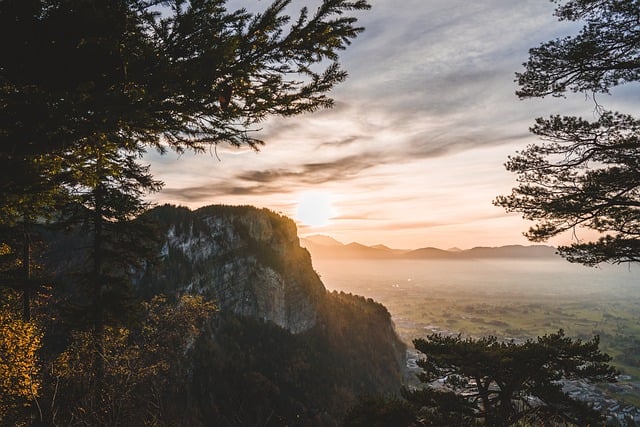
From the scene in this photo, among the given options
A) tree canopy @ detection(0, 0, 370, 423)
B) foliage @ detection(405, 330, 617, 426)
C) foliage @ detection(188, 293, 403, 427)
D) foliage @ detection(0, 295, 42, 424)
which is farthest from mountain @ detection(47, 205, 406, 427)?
Result: tree canopy @ detection(0, 0, 370, 423)

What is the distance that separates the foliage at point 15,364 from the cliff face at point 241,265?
75874 millimetres

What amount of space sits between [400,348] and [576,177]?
387 ft

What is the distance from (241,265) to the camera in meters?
100

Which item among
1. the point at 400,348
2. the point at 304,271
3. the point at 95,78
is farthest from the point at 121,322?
the point at 400,348

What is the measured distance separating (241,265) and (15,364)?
9382 cm

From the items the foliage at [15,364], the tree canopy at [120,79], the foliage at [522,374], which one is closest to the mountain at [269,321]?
the foliage at [522,374]

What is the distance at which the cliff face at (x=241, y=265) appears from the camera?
88.2 m

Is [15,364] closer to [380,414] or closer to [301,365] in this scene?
[380,414]

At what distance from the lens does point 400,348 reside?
113 meters

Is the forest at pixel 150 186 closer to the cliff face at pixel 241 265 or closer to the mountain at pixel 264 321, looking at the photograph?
the mountain at pixel 264 321

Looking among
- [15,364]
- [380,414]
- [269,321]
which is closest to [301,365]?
[269,321]

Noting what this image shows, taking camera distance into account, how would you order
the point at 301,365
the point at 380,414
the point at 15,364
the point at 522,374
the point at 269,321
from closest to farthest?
the point at 15,364
the point at 522,374
the point at 380,414
the point at 301,365
the point at 269,321

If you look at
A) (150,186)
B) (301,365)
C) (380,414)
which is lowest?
(301,365)

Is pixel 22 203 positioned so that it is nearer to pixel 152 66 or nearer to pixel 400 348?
pixel 152 66
